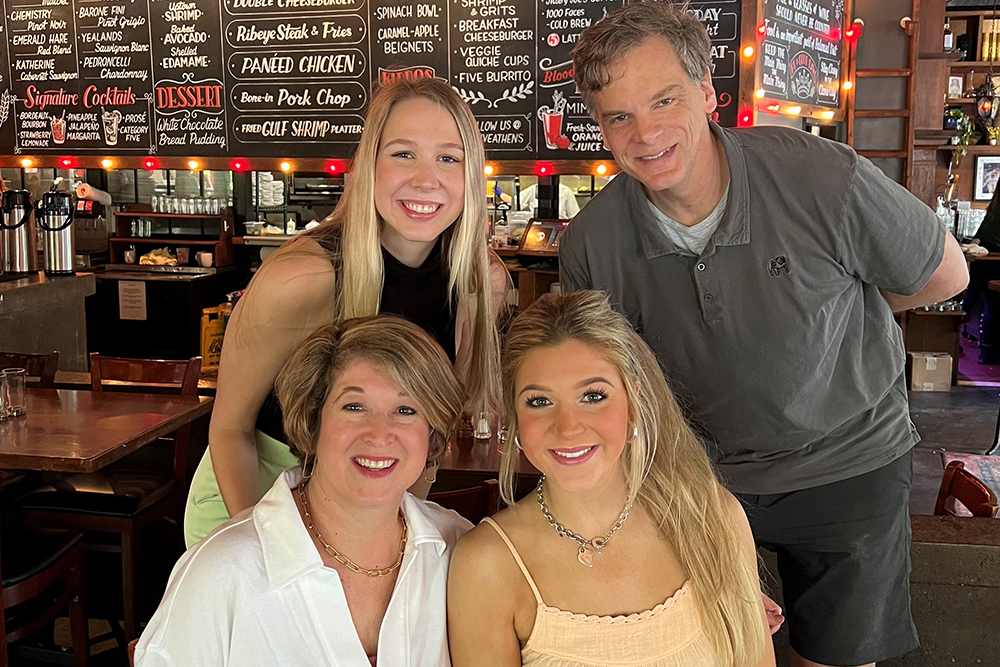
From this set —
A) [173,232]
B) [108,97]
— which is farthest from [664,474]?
[173,232]

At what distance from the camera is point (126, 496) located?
3.37 m

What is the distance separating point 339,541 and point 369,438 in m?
0.19

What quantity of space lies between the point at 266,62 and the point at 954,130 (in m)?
5.57

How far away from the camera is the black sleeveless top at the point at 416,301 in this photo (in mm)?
1971

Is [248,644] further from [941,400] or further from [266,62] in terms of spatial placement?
[941,400]

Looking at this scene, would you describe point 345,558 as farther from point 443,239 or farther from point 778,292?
point 778,292

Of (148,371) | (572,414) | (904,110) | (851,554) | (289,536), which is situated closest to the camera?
(289,536)

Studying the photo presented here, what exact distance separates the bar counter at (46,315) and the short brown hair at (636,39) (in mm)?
3763

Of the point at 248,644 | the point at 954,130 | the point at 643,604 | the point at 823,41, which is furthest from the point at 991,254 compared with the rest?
the point at 248,644

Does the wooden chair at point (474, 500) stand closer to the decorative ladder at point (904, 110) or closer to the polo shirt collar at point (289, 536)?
the polo shirt collar at point (289, 536)

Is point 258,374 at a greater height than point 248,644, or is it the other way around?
point 258,374

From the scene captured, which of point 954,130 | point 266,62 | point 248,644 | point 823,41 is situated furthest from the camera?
point 954,130

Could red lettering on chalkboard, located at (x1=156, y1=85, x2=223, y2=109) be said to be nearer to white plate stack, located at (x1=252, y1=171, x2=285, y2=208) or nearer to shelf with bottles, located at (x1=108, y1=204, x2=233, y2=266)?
shelf with bottles, located at (x1=108, y1=204, x2=233, y2=266)

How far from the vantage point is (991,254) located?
7953mm
